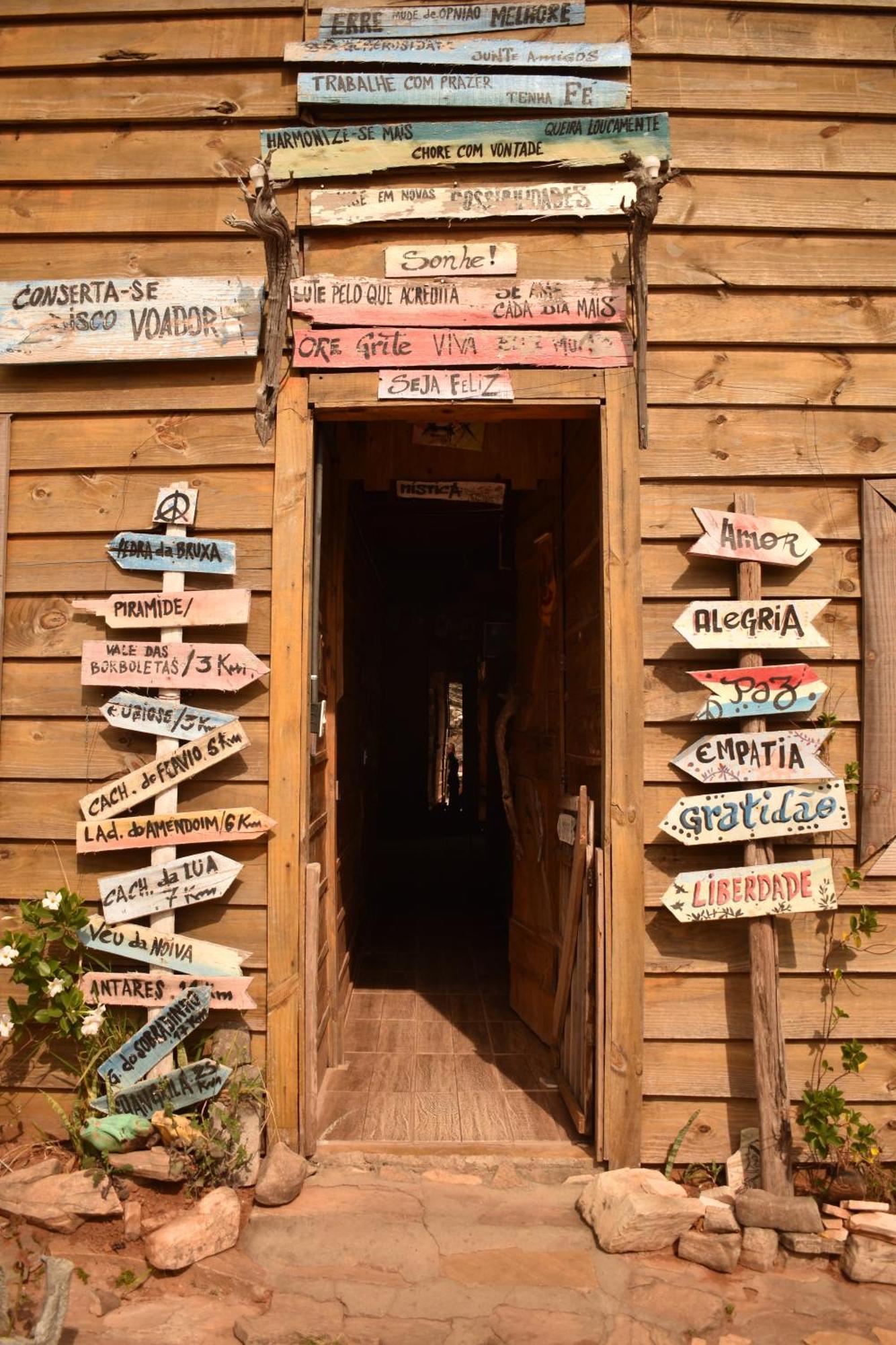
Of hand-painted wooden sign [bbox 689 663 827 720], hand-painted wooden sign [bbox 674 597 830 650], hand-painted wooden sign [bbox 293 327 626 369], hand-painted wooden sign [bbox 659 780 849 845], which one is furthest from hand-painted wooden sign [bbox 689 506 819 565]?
hand-painted wooden sign [bbox 659 780 849 845]

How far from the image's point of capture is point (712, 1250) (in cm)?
238

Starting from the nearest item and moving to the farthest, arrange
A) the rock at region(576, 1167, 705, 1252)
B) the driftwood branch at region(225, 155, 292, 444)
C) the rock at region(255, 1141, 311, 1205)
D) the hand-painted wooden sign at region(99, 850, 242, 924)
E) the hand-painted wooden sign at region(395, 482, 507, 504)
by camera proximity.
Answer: the rock at region(576, 1167, 705, 1252) → the rock at region(255, 1141, 311, 1205) → the hand-painted wooden sign at region(99, 850, 242, 924) → the driftwood branch at region(225, 155, 292, 444) → the hand-painted wooden sign at region(395, 482, 507, 504)

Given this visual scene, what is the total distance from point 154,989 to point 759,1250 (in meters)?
2.08

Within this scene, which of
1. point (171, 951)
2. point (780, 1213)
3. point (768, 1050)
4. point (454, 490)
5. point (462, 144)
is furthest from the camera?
point (454, 490)

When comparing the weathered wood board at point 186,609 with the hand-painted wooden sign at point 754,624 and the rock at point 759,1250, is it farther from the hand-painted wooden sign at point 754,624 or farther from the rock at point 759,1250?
the rock at point 759,1250

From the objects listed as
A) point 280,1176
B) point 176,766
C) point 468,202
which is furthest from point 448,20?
point 280,1176

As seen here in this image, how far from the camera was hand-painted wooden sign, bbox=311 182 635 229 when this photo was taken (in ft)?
9.66

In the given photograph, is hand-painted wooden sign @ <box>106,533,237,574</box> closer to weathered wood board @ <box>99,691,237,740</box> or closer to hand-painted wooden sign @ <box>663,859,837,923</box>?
weathered wood board @ <box>99,691,237,740</box>

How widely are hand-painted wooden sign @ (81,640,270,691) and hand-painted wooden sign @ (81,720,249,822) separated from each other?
17 cm

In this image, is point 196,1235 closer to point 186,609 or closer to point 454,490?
point 186,609

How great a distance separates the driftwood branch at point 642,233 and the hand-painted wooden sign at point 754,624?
2.16 feet

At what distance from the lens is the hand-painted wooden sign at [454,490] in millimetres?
4336

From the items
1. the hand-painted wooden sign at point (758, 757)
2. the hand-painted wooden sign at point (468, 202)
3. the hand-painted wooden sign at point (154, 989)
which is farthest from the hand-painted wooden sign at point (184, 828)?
the hand-painted wooden sign at point (468, 202)

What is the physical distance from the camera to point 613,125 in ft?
9.68
